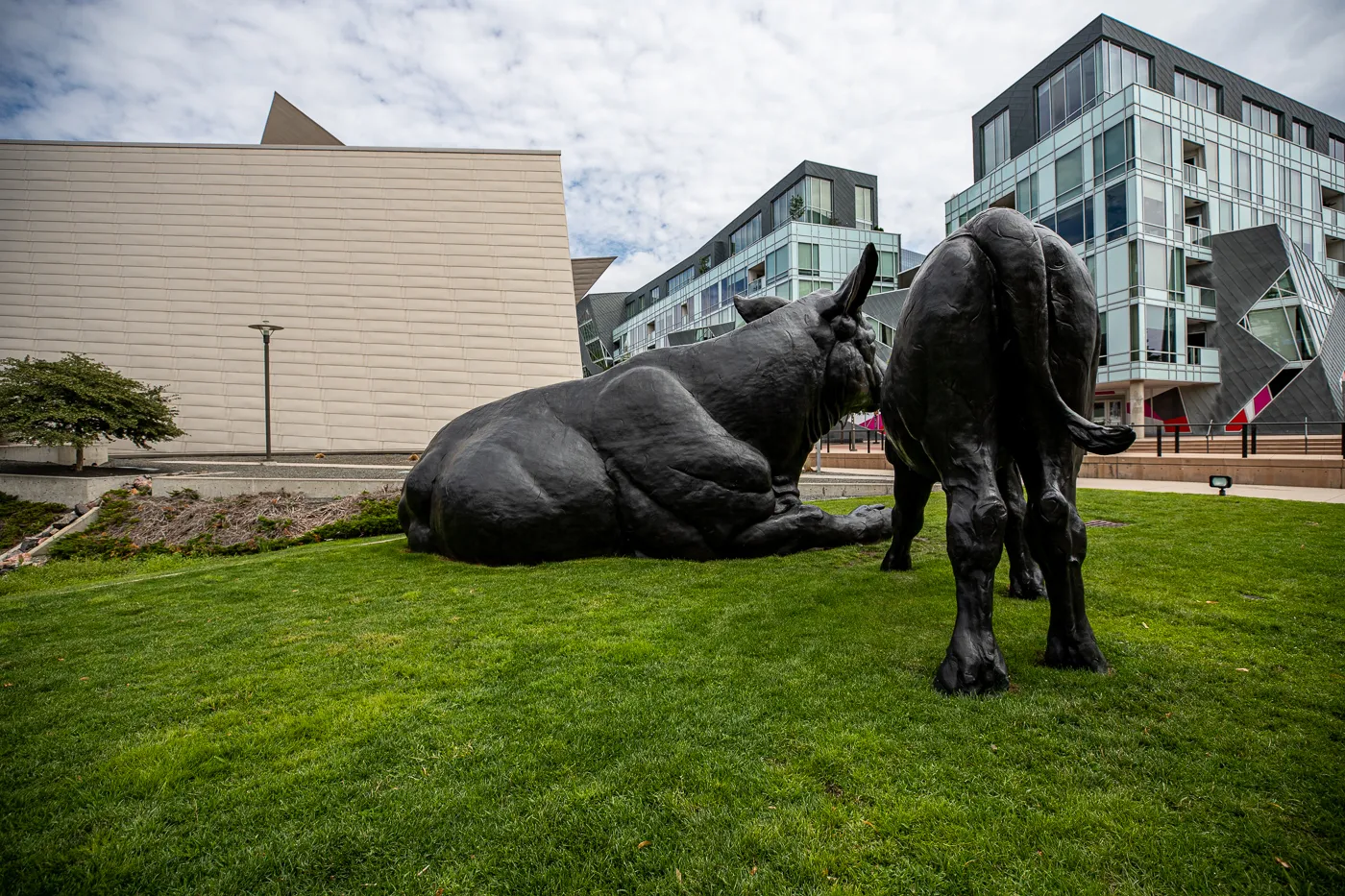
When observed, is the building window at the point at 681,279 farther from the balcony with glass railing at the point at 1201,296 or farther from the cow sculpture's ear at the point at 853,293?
the cow sculpture's ear at the point at 853,293

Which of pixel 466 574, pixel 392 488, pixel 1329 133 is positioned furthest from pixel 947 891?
pixel 1329 133

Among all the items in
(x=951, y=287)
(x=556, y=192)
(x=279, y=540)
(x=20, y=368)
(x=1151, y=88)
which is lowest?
(x=279, y=540)

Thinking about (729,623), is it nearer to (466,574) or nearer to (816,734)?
(816,734)

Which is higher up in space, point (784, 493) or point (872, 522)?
point (784, 493)

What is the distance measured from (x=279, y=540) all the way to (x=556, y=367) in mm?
17872

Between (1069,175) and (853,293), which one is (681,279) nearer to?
(1069,175)

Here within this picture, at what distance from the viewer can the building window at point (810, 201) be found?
44656 mm

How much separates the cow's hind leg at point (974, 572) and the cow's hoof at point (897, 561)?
2.26 metres

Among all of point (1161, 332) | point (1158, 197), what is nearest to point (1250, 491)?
point (1161, 332)

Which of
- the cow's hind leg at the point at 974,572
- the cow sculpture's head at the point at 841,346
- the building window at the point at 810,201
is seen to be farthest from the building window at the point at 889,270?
the cow's hind leg at the point at 974,572

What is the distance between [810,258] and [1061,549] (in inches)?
1746

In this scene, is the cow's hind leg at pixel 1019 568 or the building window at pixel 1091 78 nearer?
the cow's hind leg at pixel 1019 568

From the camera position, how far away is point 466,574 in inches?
220

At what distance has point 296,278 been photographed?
25.8 m
